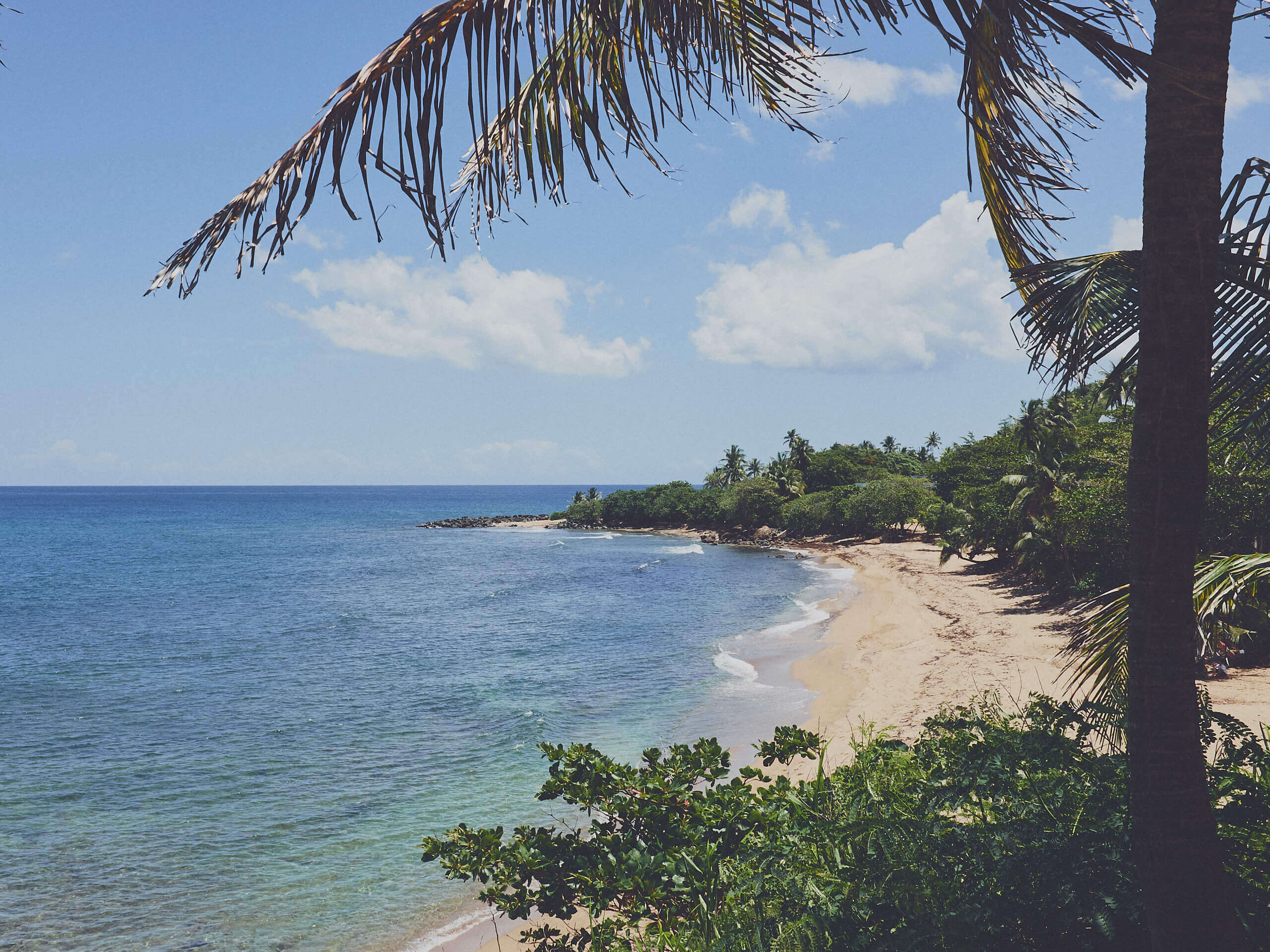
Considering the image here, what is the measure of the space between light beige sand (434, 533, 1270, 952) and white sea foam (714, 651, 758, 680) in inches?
55.3

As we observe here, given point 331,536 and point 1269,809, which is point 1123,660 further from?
point 331,536

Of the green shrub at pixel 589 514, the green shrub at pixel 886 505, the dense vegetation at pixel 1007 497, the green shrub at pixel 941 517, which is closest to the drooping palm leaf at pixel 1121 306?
the dense vegetation at pixel 1007 497

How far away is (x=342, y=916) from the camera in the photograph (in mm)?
Answer: 10711

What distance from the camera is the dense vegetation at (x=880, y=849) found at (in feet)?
11.5

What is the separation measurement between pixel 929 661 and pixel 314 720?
17568 millimetres

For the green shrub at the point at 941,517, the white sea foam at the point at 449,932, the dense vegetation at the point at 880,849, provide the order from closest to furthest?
1. the dense vegetation at the point at 880,849
2. the white sea foam at the point at 449,932
3. the green shrub at the point at 941,517

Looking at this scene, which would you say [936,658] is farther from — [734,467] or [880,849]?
[734,467]

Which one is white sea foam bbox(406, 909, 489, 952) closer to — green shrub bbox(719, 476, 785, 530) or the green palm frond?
the green palm frond

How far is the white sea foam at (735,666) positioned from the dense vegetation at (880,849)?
61.6ft

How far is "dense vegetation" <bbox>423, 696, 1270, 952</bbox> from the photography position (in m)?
3.51

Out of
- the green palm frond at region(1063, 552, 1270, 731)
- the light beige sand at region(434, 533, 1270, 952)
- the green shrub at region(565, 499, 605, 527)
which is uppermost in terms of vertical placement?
the green palm frond at region(1063, 552, 1270, 731)

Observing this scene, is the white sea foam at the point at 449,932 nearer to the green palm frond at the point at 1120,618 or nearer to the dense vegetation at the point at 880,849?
the dense vegetation at the point at 880,849

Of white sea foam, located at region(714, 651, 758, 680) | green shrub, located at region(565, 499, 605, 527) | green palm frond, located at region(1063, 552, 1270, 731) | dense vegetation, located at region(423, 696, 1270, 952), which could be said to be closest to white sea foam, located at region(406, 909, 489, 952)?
dense vegetation, located at region(423, 696, 1270, 952)

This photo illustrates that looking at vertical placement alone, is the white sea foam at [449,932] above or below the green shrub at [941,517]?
below
